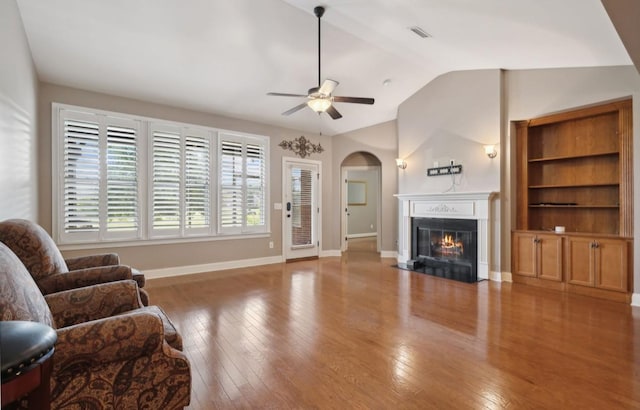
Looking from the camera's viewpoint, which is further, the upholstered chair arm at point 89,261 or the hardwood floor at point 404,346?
the upholstered chair arm at point 89,261

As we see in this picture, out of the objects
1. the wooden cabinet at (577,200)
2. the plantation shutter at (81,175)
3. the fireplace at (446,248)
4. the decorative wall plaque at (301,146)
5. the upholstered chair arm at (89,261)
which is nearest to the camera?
the upholstered chair arm at (89,261)

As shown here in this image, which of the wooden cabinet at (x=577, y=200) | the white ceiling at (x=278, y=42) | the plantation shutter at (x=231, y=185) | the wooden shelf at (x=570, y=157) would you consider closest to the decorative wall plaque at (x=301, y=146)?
the plantation shutter at (x=231, y=185)

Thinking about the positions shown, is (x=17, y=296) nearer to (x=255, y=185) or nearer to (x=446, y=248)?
(x=255, y=185)

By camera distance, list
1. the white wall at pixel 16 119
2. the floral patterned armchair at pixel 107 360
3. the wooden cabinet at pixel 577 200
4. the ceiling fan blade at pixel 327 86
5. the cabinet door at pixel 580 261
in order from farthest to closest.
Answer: the cabinet door at pixel 580 261
the wooden cabinet at pixel 577 200
the ceiling fan blade at pixel 327 86
the white wall at pixel 16 119
the floral patterned armchair at pixel 107 360

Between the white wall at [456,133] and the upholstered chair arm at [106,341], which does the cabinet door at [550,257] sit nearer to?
the white wall at [456,133]

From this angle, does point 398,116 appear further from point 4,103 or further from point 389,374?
point 4,103

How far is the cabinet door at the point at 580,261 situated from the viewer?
Answer: 12.5 ft

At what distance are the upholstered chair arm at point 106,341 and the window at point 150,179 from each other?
11.9 ft

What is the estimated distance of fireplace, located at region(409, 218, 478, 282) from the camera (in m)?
4.82

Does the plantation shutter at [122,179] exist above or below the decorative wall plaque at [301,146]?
below

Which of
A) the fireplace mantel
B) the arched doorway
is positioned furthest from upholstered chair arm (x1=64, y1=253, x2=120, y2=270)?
the arched doorway

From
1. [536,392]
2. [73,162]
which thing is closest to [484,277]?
[536,392]

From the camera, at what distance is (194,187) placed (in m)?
5.07

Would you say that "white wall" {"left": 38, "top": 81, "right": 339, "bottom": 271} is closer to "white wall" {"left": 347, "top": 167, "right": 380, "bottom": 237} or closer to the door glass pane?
the door glass pane
